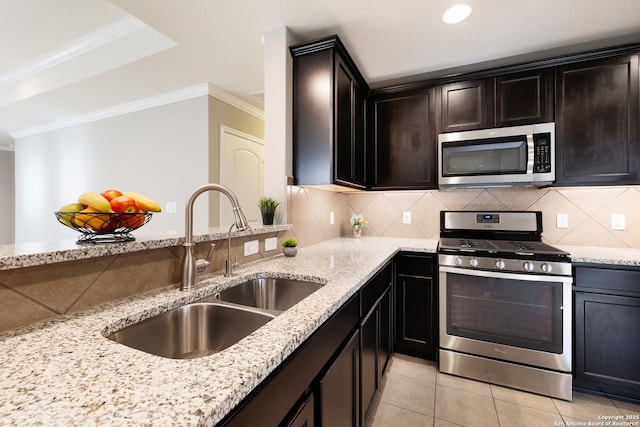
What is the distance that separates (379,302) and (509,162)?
4.83 feet

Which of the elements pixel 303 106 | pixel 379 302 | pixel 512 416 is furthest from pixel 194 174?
pixel 512 416

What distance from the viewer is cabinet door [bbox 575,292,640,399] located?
167 centimetres

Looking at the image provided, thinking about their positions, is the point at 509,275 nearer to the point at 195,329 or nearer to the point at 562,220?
the point at 562,220

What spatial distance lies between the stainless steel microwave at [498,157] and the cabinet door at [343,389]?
5.39 ft

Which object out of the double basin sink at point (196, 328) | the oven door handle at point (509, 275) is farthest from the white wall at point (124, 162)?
the oven door handle at point (509, 275)

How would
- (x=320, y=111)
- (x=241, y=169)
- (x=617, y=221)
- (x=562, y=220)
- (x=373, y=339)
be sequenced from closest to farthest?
(x=373, y=339) < (x=320, y=111) < (x=617, y=221) < (x=562, y=220) < (x=241, y=169)

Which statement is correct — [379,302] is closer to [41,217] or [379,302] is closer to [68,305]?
[68,305]

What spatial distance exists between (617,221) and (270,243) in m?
2.57

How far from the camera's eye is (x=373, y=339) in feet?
5.06

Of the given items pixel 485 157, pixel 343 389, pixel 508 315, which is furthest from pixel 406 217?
pixel 343 389

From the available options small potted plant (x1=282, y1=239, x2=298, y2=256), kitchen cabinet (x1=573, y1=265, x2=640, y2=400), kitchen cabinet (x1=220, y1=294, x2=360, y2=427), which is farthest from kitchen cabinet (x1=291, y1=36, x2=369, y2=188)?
kitchen cabinet (x1=573, y1=265, x2=640, y2=400)

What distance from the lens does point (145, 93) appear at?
3.13 m

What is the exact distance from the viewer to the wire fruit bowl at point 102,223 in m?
0.94

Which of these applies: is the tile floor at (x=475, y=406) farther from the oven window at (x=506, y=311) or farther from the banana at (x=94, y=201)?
the banana at (x=94, y=201)
